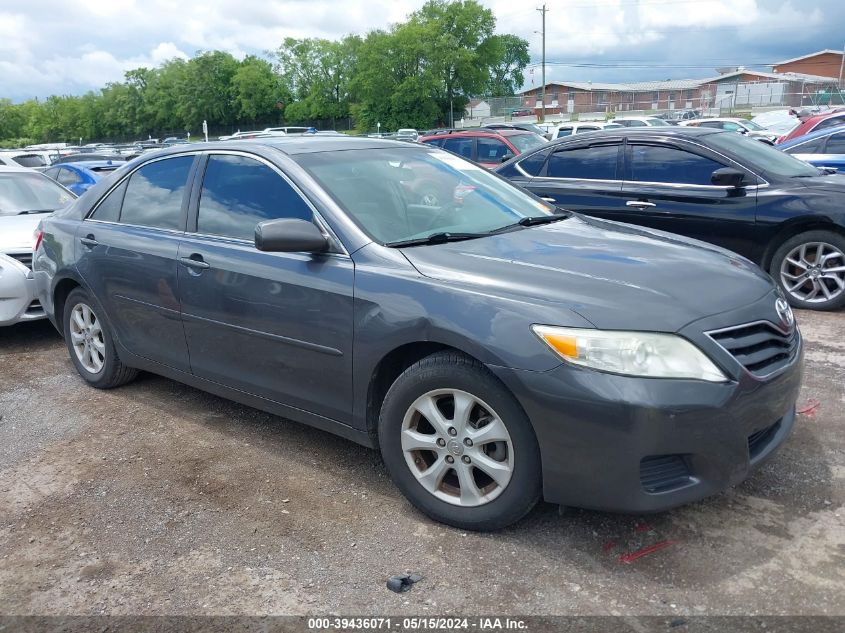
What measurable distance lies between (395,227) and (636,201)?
413 cm

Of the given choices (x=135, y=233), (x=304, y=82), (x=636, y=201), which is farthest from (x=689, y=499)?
(x=304, y=82)

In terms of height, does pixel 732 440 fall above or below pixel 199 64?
below

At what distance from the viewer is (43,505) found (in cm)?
353

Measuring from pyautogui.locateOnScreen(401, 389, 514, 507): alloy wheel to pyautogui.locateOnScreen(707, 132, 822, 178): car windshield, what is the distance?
4879 mm

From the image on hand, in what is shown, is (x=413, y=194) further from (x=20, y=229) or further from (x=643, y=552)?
(x=20, y=229)

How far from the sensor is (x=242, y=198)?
3.95m

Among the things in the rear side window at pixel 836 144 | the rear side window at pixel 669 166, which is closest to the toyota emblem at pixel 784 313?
the rear side window at pixel 669 166

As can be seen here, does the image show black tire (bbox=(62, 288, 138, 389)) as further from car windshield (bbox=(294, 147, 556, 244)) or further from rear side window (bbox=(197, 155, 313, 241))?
car windshield (bbox=(294, 147, 556, 244))

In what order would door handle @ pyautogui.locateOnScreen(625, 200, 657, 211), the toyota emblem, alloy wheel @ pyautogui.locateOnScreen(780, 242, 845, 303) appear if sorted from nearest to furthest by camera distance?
the toyota emblem
alloy wheel @ pyautogui.locateOnScreen(780, 242, 845, 303)
door handle @ pyautogui.locateOnScreen(625, 200, 657, 211)

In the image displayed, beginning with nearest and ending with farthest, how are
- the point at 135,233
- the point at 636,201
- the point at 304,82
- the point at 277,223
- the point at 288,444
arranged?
the point at 277,223 < the point at 288,444 < the point at 135,233 < the point at 636,201 < the point at 304,82

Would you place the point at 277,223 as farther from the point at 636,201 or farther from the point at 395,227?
the point at 636,201

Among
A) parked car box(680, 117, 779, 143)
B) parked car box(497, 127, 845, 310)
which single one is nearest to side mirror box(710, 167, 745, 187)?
parked car box(497, 127, 845, 310)

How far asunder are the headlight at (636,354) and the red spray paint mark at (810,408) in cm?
179

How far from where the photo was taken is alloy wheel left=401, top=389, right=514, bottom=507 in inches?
115
